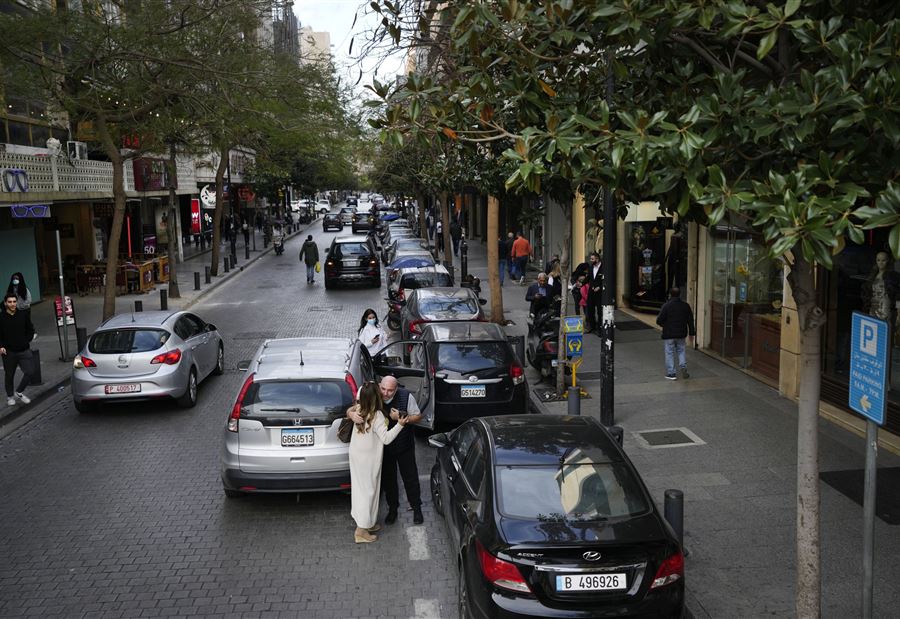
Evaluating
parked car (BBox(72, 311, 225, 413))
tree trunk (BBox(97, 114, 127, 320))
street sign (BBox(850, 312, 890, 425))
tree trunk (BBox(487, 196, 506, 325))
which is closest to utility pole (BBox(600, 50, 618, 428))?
street sign (BBox(850, 312, 890, 425))

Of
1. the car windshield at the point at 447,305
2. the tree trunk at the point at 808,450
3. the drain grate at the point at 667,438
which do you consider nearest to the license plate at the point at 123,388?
the car windshield at the point at 447,305

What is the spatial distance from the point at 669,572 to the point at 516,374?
6.24m

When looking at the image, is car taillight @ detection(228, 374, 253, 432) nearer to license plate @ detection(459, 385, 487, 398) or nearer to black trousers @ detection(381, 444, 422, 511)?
black trousers @ detection(381, 444, 422, 511)

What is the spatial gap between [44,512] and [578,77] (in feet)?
25.7

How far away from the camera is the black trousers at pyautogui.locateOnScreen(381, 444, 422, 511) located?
8.95 m

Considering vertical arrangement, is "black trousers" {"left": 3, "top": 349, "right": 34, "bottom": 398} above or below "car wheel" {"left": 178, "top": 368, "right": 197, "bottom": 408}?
above

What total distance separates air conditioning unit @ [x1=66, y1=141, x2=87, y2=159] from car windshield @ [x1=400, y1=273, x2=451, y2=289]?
36.8 ft

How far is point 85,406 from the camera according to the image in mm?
13859

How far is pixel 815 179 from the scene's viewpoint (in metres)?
5.64

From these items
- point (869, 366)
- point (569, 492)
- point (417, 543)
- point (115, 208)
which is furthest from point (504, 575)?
point (115, 208)

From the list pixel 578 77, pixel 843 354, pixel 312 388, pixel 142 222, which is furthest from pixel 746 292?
pixel 142 222

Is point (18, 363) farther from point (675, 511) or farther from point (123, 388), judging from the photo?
point (675, 511)

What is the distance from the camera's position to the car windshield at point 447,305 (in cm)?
1664

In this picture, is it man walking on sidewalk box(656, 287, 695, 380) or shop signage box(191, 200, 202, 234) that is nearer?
man walking on sidewalk box(656, 287, 695, 380)
